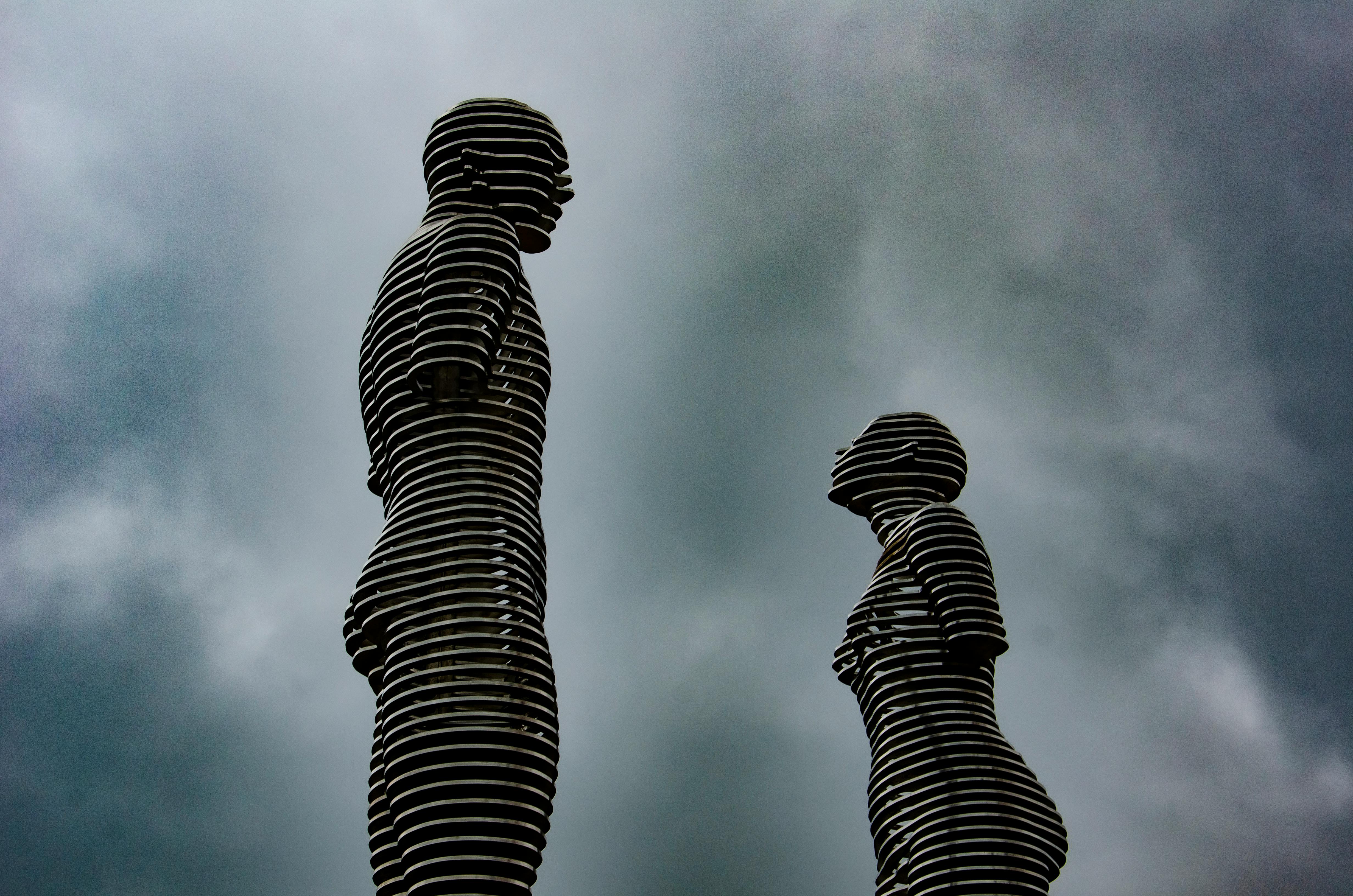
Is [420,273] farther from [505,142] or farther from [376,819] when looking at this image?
[376,819]

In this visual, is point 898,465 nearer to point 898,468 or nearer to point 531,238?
point 898,468

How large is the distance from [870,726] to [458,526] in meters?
8.57

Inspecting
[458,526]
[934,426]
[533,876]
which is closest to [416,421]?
[458,526]

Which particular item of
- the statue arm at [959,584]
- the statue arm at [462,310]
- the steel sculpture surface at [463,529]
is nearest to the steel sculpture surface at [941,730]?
the statue arm at [959,584]

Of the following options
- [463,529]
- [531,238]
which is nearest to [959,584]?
[531,238]

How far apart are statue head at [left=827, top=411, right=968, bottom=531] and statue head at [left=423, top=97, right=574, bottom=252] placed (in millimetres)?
7624

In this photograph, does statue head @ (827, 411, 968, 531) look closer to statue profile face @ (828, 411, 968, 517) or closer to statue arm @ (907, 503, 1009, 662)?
statue profile face @ (828, 411, 968, 517)

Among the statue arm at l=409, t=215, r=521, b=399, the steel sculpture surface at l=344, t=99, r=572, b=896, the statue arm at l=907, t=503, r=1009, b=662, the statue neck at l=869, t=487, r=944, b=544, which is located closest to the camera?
the steel sculpture surface at l=344, t=99, r=572, b=896

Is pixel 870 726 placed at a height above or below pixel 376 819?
above

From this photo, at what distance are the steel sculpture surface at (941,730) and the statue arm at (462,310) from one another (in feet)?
26.1

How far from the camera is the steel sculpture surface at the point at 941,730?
2248cm

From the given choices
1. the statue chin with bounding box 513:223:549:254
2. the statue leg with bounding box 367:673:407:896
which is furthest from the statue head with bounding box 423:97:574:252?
the statue leg with bounding box 367:673:407:896

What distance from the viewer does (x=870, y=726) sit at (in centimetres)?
2436

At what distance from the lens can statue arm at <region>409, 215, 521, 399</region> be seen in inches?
769
